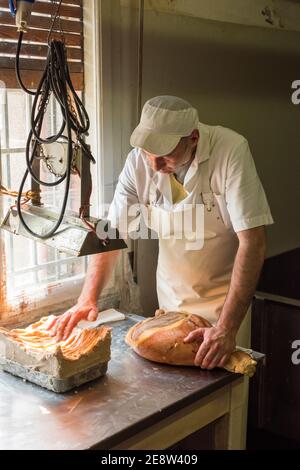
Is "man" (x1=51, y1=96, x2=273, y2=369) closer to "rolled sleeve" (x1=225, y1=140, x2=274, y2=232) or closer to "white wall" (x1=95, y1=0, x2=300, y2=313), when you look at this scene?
"rolled sleeve" (x1=225, y1=140, x2=274, y2=232)

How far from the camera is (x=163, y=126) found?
5.88ft

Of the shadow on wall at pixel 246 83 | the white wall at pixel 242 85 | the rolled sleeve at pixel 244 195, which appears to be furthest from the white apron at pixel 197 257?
the shadow on wall at pixel 246 83

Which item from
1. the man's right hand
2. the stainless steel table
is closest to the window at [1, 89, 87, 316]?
the man's right hand

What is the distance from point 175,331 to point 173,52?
50.1 inches

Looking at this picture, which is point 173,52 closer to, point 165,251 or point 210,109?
point 210,109

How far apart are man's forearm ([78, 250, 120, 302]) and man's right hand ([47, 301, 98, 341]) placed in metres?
0.05

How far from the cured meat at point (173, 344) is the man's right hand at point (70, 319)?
6.9 inches

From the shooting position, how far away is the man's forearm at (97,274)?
6.71ft

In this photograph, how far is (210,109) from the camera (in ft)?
8.99

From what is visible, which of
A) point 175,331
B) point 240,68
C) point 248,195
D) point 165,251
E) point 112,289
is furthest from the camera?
point 240,68

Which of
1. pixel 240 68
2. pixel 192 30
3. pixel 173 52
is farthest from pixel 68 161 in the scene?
pixel 240 68

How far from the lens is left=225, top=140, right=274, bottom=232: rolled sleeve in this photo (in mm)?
1886

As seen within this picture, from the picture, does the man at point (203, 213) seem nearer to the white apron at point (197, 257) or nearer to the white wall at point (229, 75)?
the white apron at point (197, 257)

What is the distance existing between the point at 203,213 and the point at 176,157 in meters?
0.27
